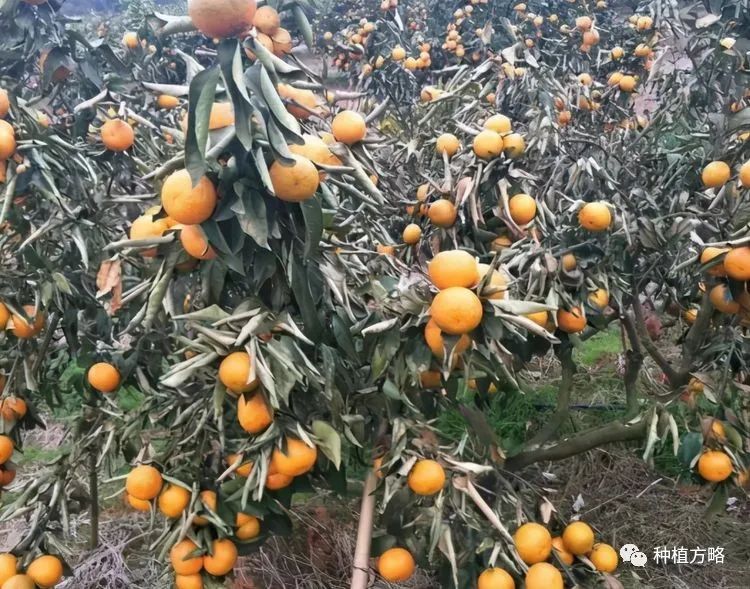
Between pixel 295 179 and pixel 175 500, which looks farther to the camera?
pixel 175 500

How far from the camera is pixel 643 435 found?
188 cm

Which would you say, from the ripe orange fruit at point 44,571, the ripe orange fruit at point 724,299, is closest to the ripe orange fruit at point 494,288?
the ripe orange fruit at point 724,299

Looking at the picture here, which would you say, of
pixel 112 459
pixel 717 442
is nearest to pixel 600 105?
pixel 717 442

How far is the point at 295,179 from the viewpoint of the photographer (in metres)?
0.94

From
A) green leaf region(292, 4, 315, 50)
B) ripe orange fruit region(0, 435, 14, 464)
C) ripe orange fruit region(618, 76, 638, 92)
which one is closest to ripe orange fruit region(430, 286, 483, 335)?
green leaf region(292, 4, 315, 50)

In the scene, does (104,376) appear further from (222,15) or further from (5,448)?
(222,15)

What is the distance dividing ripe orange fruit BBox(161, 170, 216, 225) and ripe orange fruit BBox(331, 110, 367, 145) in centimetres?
36

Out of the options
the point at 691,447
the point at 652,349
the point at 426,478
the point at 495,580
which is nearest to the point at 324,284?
the point at 426,478

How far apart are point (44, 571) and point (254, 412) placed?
89 cm

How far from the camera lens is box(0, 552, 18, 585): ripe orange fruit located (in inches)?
60.5

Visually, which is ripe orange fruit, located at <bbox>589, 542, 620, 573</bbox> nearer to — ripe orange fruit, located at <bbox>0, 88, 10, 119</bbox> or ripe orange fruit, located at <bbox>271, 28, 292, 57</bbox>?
ripe orange fruit, located at <bbox>271, 28, 292, 57</bbox>

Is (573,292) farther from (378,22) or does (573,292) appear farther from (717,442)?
(378,22)

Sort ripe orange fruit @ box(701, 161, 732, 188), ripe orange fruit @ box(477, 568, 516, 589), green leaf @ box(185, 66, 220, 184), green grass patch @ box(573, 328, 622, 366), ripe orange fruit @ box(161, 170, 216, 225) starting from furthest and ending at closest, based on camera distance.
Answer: green grass patch @ box(573, 328, 622, 366) → ripe orange fruit @ box(701, 161, 732, 188) → ripe orange fruit @ box(477, 568, 516, 589) → ripe orange fruit @ box(161, 170, 216, 225) → green leaf @ box(185, 66, 220, 184)

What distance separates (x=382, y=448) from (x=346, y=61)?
4.50m
